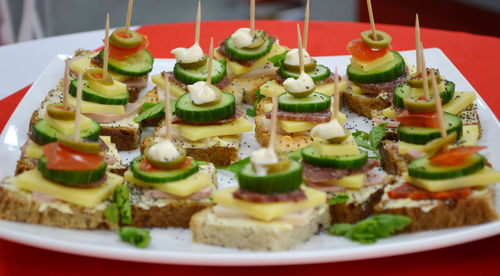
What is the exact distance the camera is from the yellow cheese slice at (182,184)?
3.86 meters

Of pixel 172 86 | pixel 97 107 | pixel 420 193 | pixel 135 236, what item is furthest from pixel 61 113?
pixel 420 193

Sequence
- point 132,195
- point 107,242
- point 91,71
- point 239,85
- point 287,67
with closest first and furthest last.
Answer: point 107,242
point 132,195
point 91,71
point 287,67
point 239,85

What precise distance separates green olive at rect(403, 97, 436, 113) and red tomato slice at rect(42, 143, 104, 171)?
1960mm

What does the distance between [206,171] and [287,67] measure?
159 cm

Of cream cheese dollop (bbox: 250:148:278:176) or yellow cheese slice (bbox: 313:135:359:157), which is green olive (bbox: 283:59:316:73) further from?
cream cheese dollop (bbox: 250:148:278:176)

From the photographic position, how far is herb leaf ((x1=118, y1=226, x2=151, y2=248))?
11.9 feet

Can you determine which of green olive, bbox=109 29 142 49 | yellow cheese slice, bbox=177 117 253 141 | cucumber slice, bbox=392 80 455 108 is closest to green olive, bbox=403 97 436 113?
cucumber slice, bbox=392 80 455 108

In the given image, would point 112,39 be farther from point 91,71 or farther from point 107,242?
point 107,242

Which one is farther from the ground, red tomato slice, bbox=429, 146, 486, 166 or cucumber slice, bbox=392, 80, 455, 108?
red tomato slice, bbox=429, 146, 486, 166

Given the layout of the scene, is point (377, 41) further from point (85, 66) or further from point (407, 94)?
point (85, 66)

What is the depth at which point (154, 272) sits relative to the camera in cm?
345

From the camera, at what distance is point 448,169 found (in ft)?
12.2

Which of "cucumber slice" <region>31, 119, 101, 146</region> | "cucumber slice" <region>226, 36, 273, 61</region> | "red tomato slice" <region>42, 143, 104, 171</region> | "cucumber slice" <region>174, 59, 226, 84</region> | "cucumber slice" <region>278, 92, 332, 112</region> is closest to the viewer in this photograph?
"red tomato slice" <region>42, 143, 104, 171</region>

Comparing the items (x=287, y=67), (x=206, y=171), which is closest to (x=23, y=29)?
(x=287, y=67)
